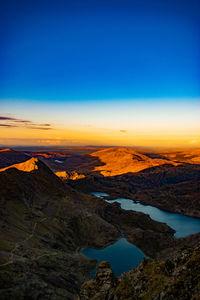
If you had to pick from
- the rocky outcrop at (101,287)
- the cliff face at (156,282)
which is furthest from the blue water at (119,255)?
the cliff face at (156,282)

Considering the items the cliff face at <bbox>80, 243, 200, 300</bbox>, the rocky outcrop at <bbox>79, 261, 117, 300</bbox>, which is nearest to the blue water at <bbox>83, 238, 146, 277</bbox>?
the rocky outcrop at <bbox>79, 261, 117, 300</bbox>

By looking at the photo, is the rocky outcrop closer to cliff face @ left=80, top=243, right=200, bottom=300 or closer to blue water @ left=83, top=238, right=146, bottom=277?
cliff face @ left=80, top=243, right=200, bottom=300

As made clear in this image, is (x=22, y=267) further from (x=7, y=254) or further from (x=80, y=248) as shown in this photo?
(x=80, y=248)

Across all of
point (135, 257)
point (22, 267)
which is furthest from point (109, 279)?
point (135, 257)

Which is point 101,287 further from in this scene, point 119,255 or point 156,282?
point 119,255

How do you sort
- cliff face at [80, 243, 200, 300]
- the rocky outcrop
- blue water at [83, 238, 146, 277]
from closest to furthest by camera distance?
cliff face at [80, 243, 200, 300] < the rocky outcrop < blue water at [83, 238, 146, 277]

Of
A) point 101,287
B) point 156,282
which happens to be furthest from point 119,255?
point 156,282
